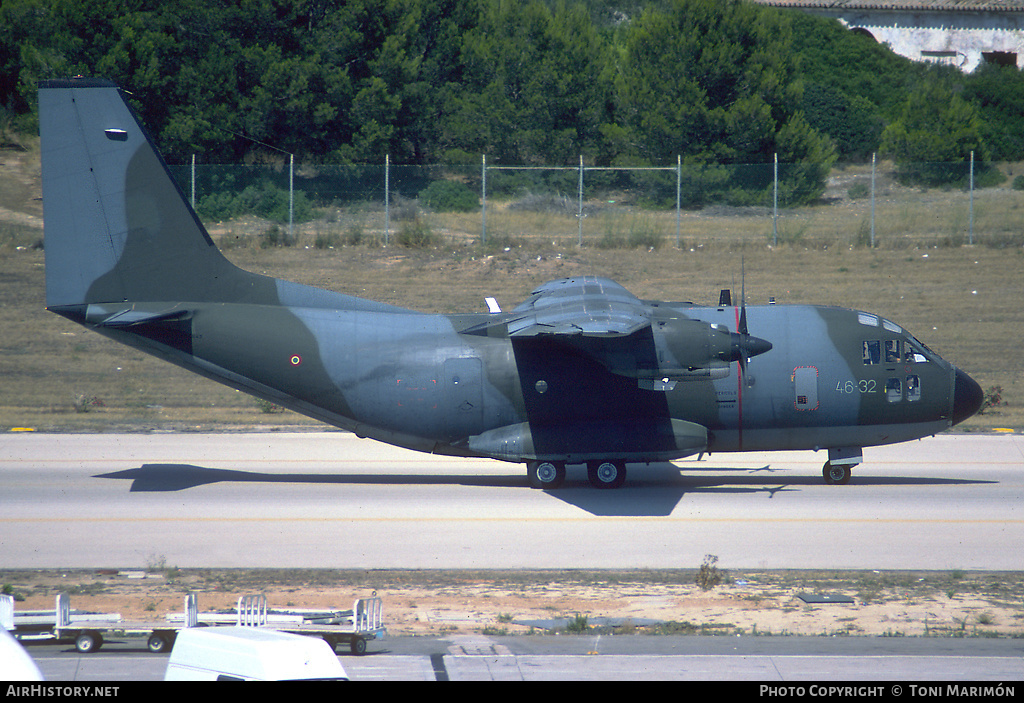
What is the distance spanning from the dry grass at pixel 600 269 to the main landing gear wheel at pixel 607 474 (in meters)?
11.2

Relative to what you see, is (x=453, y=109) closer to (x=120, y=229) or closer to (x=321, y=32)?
(x=321, y=32)

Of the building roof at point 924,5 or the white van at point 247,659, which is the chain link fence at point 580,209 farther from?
the building roof at point 924,5

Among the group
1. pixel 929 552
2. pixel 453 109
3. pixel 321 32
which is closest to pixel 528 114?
pixel 453 109

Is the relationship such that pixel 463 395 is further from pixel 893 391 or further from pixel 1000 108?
pixel 1000 108

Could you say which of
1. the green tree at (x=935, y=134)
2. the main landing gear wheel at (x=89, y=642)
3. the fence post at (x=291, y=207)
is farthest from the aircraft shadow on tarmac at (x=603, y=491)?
the green tree at (x=935, y=134)

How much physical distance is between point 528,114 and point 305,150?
37.3ft

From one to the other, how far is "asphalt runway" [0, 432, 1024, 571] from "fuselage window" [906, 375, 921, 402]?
1869 millimetres

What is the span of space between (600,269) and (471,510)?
21.6 metres

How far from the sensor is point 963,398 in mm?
19359

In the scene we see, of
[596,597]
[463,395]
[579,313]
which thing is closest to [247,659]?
[596,597]

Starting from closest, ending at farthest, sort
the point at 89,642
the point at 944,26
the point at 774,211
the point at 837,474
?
the point at 89,642 < the point at 837,474 < the point at 774,211 < the point at 944,26

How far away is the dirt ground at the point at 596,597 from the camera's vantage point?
11.6m

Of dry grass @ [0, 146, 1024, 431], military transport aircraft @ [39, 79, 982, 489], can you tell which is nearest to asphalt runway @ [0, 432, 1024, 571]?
military transport aircraft @ [39, 79, 982, 489]

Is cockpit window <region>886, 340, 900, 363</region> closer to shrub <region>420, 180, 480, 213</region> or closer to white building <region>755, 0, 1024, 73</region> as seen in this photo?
shrub <region>420, 180, 480, 213</region>
